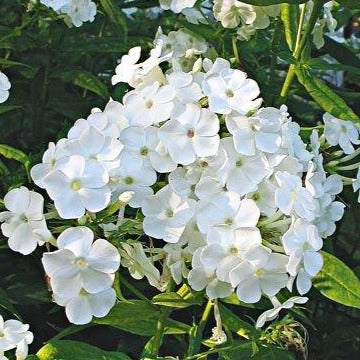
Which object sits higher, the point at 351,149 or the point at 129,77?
the point at 129,77

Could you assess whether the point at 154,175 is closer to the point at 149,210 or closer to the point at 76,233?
the point at 149,210

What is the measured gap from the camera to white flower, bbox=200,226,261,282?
1.29 metres

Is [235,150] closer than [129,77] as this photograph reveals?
Yes

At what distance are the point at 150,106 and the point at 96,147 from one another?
106 mm

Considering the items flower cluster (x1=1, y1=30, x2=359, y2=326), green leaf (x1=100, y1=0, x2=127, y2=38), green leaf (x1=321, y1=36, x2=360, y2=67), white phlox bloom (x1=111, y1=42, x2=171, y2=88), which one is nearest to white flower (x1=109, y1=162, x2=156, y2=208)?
flower cluster (x1=1, y1=30, x2=359, y2=326)

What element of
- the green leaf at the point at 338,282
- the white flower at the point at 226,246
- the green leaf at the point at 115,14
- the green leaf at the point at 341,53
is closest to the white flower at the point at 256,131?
the white flower at the point at 226,246

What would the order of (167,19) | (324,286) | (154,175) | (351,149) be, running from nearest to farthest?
(154,175) < (324,286) < (351,149) < (167,19)

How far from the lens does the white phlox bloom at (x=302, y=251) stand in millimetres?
1294

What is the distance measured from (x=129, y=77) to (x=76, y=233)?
1.16 ft

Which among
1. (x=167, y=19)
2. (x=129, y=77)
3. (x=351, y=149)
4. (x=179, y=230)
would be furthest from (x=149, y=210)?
(x=167, y=19)

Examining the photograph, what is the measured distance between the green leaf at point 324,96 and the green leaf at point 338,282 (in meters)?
0.28

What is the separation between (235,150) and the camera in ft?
4.47

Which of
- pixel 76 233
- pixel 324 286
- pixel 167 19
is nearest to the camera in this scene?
pixel 76 233

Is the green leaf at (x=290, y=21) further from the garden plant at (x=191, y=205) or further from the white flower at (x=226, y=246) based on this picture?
the white flower at (x=226, y=246)
